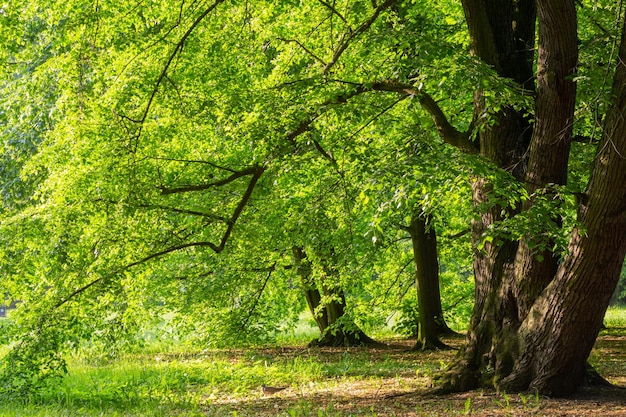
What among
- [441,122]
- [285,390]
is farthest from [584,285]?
[285,390]

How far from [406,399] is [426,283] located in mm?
6773

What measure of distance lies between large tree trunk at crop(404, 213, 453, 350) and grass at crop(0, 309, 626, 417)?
25.5 inches

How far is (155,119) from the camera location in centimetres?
1111

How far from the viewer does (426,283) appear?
1534cm

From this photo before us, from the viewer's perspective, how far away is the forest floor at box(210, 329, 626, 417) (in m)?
7.43

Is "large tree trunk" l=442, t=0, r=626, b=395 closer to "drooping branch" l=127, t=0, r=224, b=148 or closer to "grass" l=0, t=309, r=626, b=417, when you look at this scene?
"grass" l=0, t=309, r=626, b=417

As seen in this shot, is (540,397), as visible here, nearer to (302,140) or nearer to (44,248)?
(302,140)

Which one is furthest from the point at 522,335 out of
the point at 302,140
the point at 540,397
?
the point at 302,140

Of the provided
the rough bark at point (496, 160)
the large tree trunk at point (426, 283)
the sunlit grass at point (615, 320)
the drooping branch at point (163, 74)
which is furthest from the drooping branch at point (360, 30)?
the sunlit grass at point (615, 320)

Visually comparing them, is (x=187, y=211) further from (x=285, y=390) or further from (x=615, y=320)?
(x=615, y=320)

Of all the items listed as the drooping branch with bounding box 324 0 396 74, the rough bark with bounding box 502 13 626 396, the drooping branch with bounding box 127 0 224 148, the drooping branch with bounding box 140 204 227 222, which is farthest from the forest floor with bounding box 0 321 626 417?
the drooping branch with bounding box 324 0 396 74

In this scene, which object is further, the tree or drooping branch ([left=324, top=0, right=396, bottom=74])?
drooping branch ([left=324, top=0, right=396, bottom=74])

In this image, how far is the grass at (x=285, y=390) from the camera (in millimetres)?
8117

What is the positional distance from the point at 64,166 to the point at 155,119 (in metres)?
1.46
